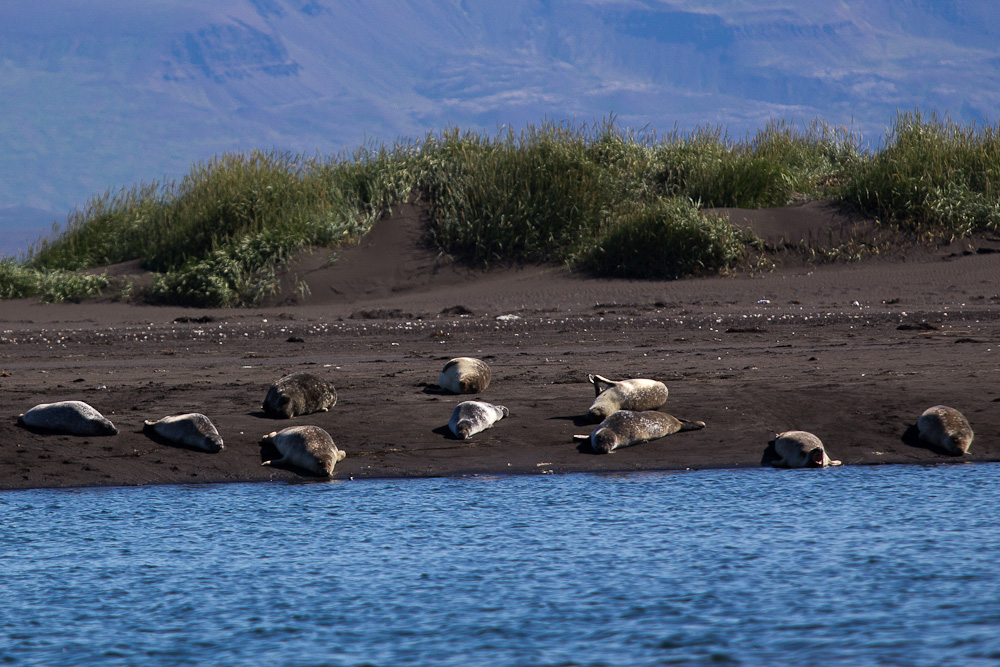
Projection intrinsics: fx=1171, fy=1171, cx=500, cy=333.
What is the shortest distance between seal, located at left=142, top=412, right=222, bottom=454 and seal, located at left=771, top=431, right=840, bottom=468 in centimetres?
358

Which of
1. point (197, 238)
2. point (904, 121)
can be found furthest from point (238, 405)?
point (904, 121)

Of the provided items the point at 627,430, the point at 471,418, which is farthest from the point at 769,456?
the point at 471,418

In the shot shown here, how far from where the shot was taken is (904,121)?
62.8ft

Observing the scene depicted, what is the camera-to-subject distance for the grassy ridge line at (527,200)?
16.9 m

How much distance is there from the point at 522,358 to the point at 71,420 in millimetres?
4478

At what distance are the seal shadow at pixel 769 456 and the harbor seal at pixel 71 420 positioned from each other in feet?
13.8

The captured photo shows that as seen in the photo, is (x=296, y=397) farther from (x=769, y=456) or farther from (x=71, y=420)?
(x=769, y=456)

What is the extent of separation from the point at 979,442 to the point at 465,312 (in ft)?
26.8

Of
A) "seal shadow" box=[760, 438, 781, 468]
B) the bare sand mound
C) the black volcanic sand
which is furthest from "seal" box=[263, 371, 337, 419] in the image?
the bare sand mound

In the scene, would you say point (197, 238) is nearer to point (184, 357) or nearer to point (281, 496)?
point (184, 357)

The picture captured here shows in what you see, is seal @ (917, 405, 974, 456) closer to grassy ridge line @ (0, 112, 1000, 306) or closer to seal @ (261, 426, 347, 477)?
seal @ (261, 426, 347, 477)

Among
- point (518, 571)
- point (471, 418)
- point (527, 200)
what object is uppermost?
point (527, 200)

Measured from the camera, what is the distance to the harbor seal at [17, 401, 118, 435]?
24.9ft

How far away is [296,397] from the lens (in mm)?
8125
